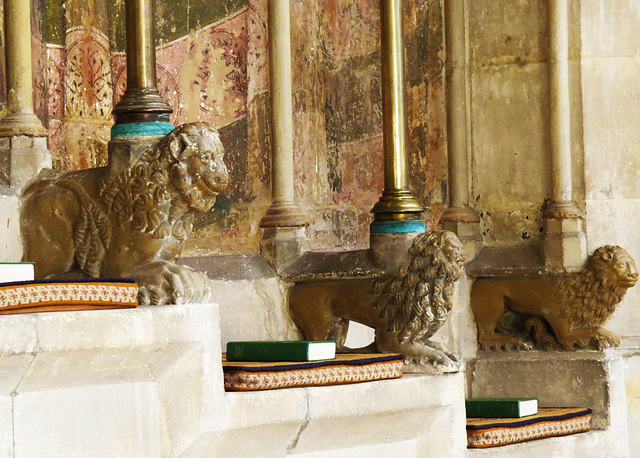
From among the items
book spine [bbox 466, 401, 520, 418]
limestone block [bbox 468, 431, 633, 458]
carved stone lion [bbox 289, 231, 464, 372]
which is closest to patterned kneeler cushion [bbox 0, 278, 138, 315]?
carved stone lion [bbox 289, 231, 464, 372]

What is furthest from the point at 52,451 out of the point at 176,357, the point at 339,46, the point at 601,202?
the point at 339,46

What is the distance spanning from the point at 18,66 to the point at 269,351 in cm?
120

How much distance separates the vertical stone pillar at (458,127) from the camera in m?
5.23

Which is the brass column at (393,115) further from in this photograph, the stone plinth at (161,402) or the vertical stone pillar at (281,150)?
the stone plinth at (161,402)

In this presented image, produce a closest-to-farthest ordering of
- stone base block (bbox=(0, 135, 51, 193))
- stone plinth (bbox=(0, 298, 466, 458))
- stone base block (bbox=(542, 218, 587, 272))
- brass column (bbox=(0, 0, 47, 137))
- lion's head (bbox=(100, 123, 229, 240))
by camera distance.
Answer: stone plinth (bbox=(0, 298, 466, 458)) → lion's head (bbox=(100, 123, 229, 240)) → stone base block (bbox=(0, 135, 51, 193)) → brass column (bbox=(0, 0, 47, 137)) → stone base block (bbox=(542, 218, 587, 272))

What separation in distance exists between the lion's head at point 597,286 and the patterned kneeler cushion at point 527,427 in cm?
37

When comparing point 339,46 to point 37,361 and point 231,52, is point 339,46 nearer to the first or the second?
point 231,52

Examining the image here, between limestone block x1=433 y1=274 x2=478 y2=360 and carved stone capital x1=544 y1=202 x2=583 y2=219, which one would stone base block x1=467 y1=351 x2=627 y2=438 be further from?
carved stone capital x1=544 y1=202 x2=583 y2=219

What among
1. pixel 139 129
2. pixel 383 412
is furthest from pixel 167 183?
pixel 383 412

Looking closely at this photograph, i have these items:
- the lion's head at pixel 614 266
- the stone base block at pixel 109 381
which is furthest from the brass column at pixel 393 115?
the stone base block at pixel 109 381

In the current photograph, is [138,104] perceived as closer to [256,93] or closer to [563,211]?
[256,93]

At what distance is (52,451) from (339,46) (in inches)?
135

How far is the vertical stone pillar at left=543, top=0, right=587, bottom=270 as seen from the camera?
4969 mm

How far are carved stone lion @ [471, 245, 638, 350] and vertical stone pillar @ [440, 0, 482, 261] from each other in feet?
0.82
